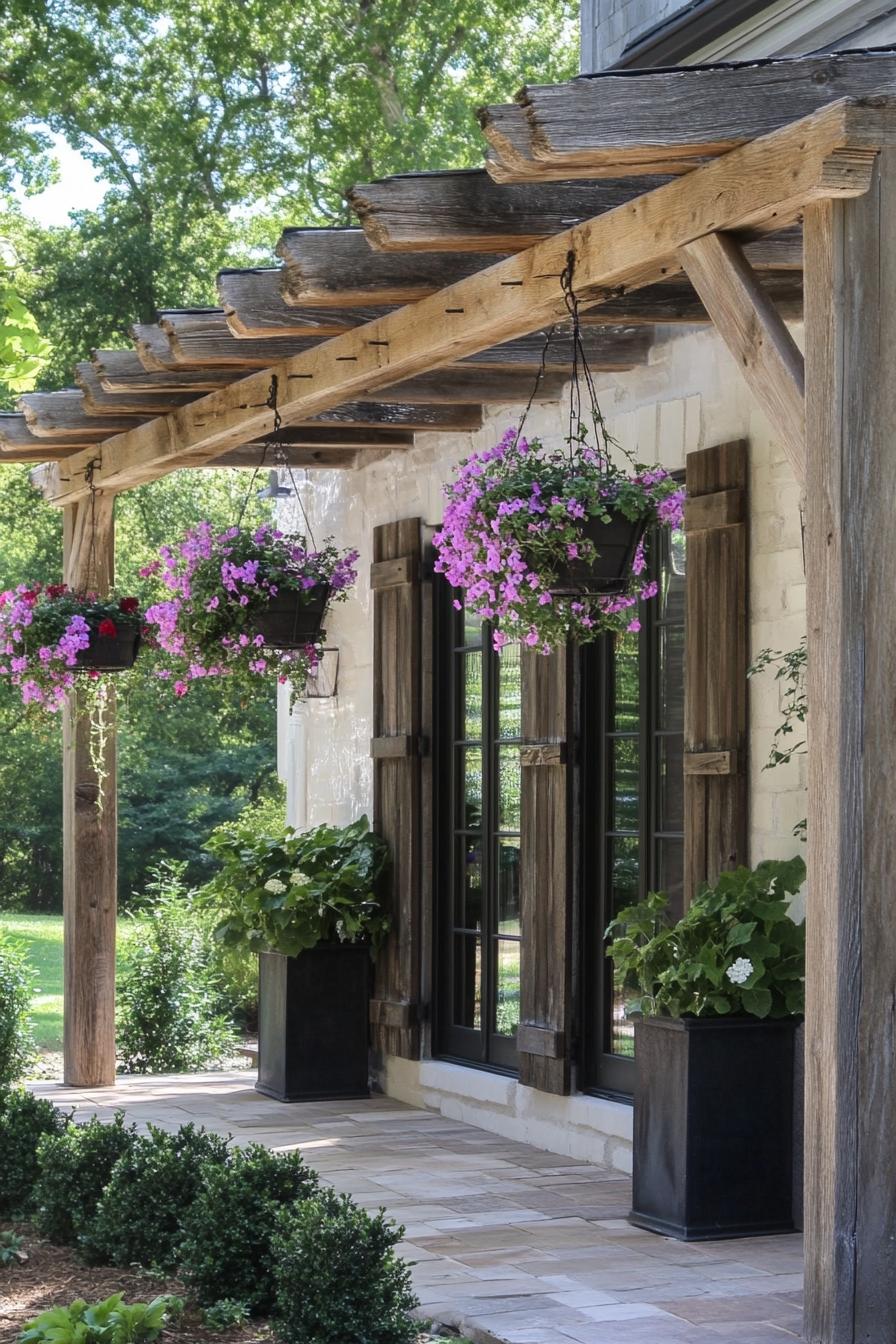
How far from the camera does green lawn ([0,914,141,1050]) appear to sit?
13.1 metres

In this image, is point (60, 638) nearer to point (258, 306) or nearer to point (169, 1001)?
point (258, 306)

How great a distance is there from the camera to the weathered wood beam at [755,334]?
12.8 ft

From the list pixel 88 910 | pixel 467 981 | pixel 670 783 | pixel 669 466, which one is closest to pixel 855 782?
pixel 670 783

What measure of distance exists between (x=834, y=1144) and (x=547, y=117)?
2.10 meters

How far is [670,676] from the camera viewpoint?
6168 millimetres

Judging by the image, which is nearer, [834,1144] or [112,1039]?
[834,1144]

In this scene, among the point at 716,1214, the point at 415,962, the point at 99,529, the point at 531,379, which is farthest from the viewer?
the point at 99,529

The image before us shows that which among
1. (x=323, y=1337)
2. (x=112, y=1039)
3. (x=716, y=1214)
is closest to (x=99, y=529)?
(x=112, y=1039)

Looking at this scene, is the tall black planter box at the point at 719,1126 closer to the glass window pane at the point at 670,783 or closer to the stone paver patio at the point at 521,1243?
the stone paver patio at the point at 521,1243

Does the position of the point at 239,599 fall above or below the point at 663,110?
below

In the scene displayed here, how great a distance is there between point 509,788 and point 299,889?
98 cm

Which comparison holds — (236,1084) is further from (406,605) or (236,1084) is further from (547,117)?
(547,117)

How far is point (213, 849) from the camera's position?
8.00m

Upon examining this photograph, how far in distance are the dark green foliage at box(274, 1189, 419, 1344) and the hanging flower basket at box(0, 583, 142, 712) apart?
3637mm
